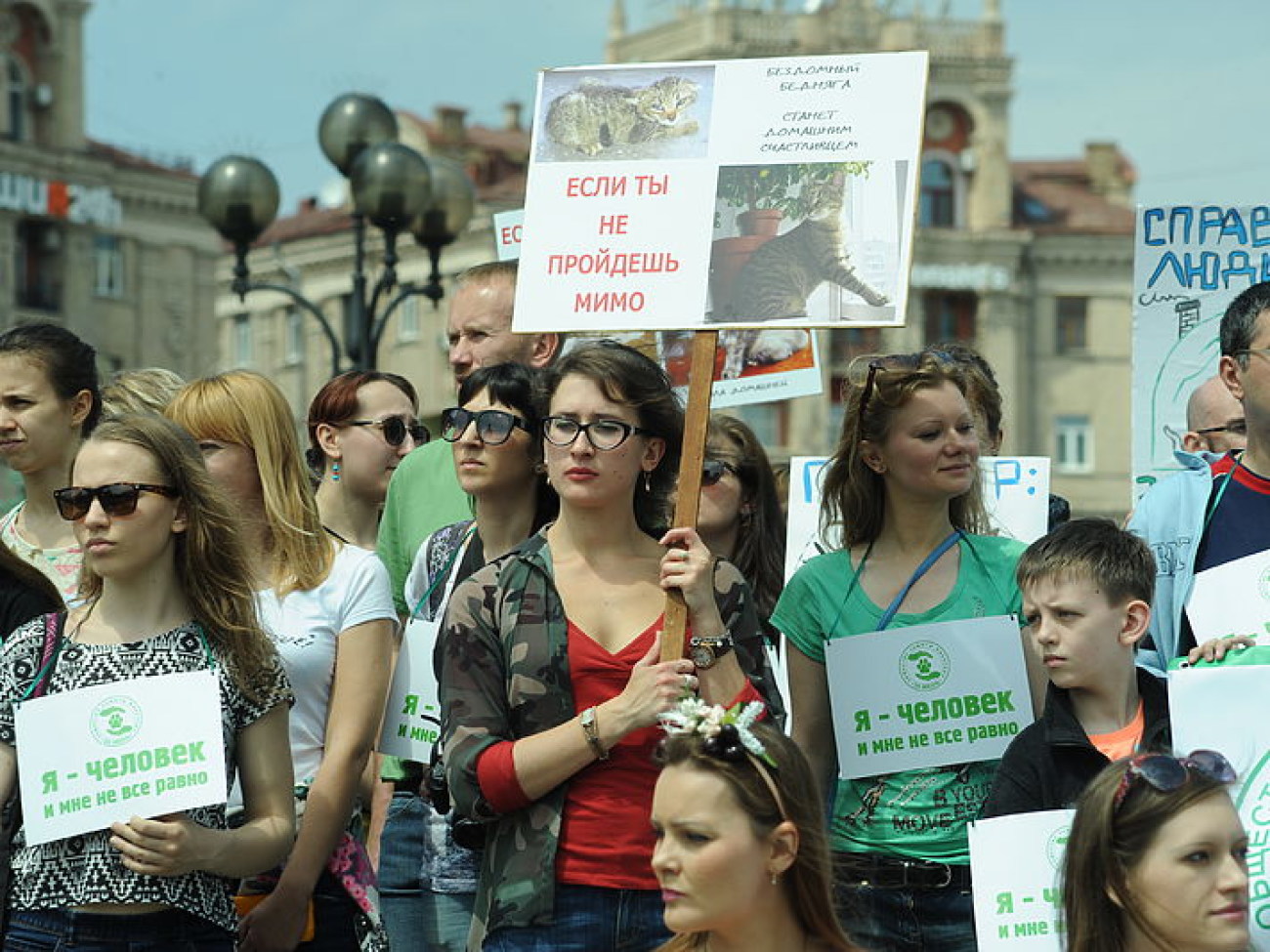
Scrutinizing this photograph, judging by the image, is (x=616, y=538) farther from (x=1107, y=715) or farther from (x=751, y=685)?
(x=1107, y=715)

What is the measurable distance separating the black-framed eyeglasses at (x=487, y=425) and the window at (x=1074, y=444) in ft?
185

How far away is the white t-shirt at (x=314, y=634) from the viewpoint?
552 cm

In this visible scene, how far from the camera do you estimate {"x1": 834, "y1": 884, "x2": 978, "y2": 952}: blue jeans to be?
5012 millimetres

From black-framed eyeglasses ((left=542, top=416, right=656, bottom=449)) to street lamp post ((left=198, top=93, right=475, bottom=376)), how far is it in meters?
7.84

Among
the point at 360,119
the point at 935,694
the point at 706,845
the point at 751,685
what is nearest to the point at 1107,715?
the point at 935,694

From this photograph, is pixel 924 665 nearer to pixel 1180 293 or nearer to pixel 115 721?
pixel 115 721

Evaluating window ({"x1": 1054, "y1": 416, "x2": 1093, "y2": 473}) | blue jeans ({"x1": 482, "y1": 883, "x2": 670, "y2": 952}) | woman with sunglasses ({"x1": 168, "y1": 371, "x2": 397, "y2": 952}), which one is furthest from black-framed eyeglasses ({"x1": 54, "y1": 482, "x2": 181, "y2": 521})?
window ({"x1": 1054, "y1": 416, "x2": 1093, "y2": 473})

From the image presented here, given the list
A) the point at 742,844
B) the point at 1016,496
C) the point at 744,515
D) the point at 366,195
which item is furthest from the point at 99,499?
the point at 366,195

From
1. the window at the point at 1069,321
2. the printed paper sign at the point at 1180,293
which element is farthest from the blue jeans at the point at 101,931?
the window at the point at 1069,321

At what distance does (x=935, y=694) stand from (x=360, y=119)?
900 centimetres

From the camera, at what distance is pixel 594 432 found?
4.93m

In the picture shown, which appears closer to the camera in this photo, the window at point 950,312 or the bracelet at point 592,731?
the bracelet at point 592,731

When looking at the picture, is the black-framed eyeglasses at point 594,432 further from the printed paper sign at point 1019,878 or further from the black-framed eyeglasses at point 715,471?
the black-framed eyeglasses at point 715,471

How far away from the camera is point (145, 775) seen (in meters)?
4.68
